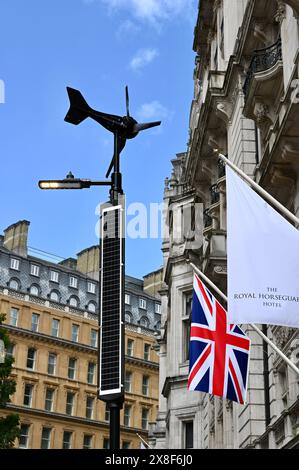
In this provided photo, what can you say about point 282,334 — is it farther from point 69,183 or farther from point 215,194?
point 215,194

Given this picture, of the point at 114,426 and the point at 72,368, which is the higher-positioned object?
the point at 72,368

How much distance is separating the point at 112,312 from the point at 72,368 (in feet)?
215

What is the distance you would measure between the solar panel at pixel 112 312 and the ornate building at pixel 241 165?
7399mm

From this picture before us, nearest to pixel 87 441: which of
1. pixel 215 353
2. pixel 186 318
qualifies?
pixel 186 318

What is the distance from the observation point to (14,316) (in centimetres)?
7100

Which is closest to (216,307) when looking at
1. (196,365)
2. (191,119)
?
(196,365)

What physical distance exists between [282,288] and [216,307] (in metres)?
5.19

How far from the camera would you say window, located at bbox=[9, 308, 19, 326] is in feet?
232

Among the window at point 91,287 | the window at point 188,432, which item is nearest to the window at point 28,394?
the window at point 91,287

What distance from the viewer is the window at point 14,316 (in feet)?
232

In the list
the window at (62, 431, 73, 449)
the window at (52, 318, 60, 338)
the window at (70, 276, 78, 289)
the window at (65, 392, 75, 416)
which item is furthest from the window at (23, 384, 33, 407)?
the window at (70, 276, 78, 289)

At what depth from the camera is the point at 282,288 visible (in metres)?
10.8

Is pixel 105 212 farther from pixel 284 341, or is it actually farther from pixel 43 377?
pixel 43 377

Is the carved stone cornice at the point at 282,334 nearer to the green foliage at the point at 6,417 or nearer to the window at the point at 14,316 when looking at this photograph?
the green foliage at the point at 6,417
